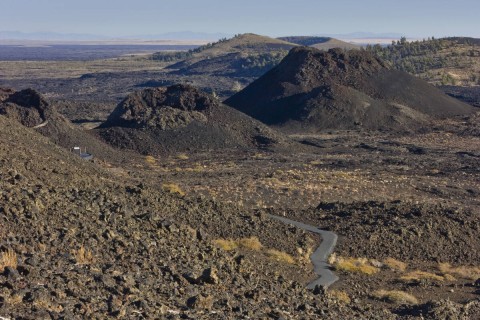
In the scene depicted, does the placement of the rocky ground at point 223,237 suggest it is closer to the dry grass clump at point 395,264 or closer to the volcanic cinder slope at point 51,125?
the dry grass clump at point 395,264

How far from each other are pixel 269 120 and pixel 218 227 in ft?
178

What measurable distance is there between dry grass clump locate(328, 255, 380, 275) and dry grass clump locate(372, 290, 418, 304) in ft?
11.0

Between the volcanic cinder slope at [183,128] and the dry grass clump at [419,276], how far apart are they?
130 feet

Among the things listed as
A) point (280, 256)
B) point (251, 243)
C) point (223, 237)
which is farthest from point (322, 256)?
point (223, 237)

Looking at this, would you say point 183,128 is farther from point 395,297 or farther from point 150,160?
point 395,297

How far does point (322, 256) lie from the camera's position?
1260 inches

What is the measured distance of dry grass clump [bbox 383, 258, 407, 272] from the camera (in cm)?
3120

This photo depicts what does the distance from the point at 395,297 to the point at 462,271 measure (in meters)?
7.10

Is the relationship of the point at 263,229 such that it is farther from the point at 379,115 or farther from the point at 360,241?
the point at 379,115

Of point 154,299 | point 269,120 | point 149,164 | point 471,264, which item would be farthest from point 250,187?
point 269,120

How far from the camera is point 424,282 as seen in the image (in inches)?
1120

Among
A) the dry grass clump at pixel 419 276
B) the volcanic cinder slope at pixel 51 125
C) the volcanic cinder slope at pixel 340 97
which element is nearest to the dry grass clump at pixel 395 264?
the dry grass clump at pixel 419 276

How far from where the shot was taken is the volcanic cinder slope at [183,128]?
68.2 m

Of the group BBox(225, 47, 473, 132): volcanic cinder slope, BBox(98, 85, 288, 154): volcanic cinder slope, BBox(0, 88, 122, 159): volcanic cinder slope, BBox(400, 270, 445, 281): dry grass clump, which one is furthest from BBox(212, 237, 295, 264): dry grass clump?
BBox(225, 47, 473, 132): volcanic cinder slope
